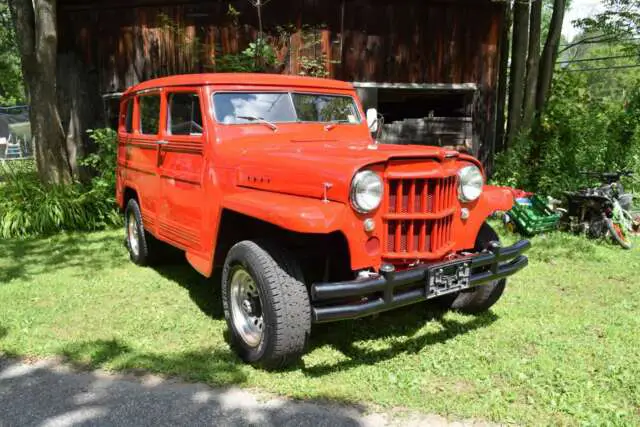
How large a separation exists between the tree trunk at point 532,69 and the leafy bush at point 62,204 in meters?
7.00

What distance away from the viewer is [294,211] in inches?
118

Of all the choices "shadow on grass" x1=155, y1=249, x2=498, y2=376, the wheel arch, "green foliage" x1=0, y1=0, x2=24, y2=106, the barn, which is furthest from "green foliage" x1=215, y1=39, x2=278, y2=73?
"green foliage" x1=0, y1=0, x2=24, y2=106

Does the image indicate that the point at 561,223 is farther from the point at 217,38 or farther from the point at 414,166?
the point at 217,38

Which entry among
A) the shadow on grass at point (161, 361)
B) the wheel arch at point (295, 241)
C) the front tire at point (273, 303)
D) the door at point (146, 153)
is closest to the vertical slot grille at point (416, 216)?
the wheel arch at point (295, 241)

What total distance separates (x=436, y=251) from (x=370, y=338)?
92cm

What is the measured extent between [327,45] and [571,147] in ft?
14.0

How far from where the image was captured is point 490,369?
10.9ft

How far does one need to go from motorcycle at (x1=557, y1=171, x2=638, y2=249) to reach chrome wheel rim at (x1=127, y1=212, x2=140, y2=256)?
555 cm

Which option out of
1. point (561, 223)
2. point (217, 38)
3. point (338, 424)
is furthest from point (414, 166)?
point (217, 38)

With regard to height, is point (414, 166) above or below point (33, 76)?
below

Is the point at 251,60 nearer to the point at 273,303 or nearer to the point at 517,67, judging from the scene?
the point at 517,67

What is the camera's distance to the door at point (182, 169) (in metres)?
4.10

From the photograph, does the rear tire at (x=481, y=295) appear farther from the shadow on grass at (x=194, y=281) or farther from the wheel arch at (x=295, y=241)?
the shadow on grass at (x=194, y=281)

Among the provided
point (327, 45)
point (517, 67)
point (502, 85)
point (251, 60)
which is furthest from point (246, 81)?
point (502, 85)
